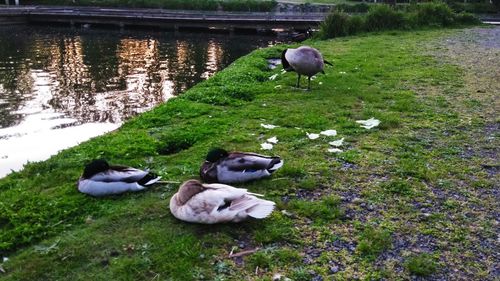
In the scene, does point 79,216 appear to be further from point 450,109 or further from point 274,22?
point 274,22

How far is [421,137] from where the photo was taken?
8000 millimetres

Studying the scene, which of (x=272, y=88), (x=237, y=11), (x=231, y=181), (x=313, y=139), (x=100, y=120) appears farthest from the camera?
(x=237, y=11)

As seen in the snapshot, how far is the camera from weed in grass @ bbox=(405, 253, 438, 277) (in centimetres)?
438

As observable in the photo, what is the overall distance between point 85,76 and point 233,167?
53.5 feet

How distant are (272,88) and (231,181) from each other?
6.06 meters

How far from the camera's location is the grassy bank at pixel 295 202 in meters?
4.52

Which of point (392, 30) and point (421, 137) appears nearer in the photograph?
point (421, 137)

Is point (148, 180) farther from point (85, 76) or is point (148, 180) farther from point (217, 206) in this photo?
point (85, 76)

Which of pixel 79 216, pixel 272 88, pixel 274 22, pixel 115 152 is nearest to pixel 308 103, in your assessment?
pixel 272 88

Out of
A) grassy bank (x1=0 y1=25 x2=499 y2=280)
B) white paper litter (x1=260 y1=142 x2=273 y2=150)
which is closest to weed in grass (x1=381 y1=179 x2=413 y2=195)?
grassy bank (x1=0 y1=25 x2=499 y2=280)

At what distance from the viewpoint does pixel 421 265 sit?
14.6 feet

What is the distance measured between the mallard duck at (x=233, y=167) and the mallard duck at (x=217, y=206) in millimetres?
754

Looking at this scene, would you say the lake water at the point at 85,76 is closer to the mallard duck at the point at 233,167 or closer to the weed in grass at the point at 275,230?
the mallard duck at the point at 233,167

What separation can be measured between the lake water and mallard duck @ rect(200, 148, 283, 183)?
5.28 meters
